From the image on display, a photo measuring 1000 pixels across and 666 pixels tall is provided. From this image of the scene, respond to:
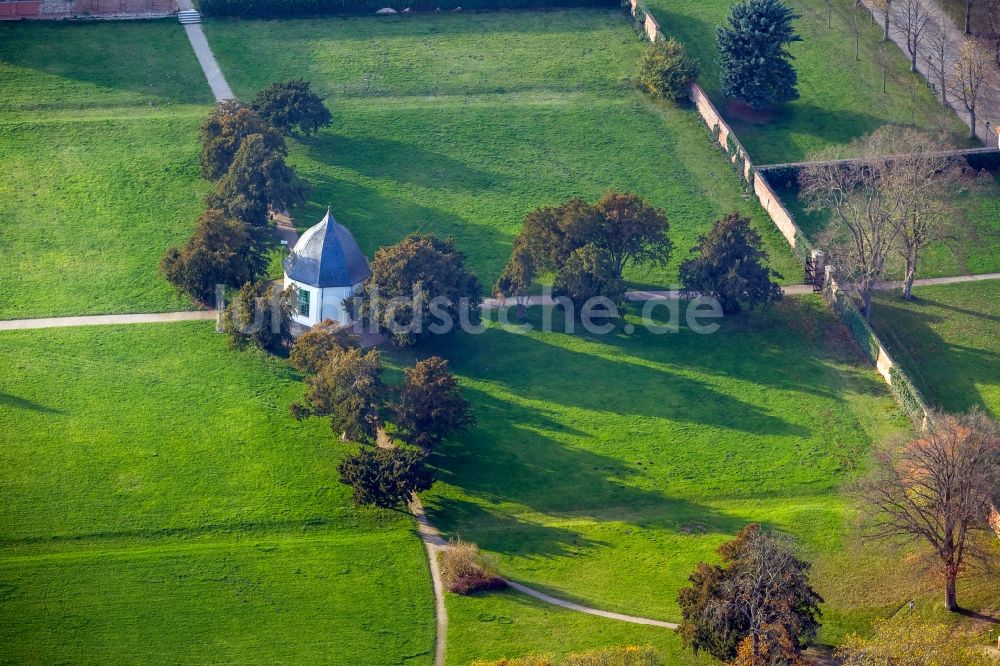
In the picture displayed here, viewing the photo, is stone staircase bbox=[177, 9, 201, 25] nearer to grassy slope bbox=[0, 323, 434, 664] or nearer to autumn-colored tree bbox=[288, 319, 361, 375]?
grassy slope bbox=[0, 323, 434, 664]

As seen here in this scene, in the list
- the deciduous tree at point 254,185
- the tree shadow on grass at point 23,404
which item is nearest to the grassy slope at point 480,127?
the deciduous tree at point 254,185

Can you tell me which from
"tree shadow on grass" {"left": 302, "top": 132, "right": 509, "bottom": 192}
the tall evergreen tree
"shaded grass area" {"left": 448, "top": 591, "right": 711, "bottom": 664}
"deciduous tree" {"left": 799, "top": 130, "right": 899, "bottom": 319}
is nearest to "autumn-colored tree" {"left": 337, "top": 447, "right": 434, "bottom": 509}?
"shaded grass area" {"left": 448, "top": 591, "right": 711, "bottom": 664}

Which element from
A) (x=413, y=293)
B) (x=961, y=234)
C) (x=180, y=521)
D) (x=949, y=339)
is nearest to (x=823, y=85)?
(x=961, y=234)

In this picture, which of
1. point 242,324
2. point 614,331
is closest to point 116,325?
point 242,324

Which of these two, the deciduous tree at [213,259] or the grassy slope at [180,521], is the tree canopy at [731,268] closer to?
the grassy slope at [180,521]

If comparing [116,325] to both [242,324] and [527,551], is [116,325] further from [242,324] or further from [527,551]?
[527,551]

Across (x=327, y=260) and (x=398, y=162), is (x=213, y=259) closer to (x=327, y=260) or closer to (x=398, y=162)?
(x=327, y=260)
